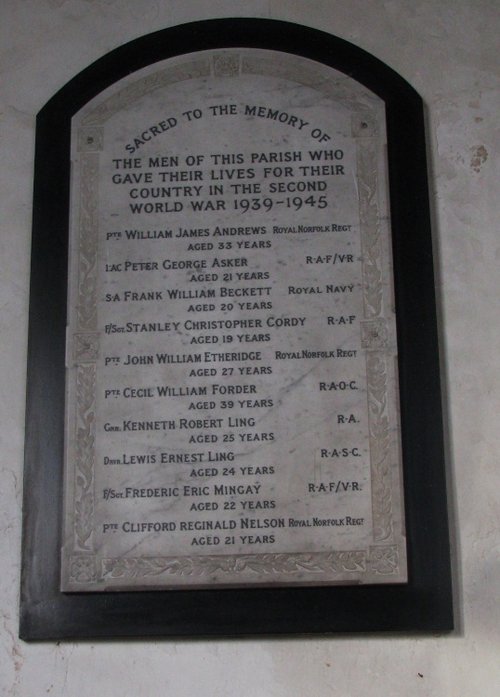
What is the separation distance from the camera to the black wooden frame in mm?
2682

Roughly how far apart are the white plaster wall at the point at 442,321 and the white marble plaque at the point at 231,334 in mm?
168

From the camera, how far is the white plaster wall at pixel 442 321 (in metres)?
2.68

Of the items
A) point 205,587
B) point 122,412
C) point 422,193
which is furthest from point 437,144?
point 205,587

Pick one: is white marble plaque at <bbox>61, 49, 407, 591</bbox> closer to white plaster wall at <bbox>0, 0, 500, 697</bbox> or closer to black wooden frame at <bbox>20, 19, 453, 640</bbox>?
black wooden frame at <bbox>20, 19, 453, 640</bbox>

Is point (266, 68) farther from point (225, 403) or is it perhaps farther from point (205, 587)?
point (205, 587)

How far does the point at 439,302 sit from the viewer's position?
2.93 m

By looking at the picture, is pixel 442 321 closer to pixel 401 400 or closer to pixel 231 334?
pixel 401 400

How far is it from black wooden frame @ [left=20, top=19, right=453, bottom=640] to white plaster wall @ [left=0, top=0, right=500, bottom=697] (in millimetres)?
52

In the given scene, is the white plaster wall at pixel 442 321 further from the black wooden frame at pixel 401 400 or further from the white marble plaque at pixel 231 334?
the white marble plaque at pixel 231 334

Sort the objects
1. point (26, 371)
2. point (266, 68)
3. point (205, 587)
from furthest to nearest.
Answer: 1. point (266, 68)
2. point (26, 371)
3. point (205, 587)

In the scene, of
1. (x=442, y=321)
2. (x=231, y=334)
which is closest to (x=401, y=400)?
(x=442, y=321)

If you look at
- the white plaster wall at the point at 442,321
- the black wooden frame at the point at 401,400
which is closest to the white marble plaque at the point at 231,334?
the black wooden frame at the point at 401,400

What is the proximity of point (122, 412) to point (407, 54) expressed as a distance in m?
1.42

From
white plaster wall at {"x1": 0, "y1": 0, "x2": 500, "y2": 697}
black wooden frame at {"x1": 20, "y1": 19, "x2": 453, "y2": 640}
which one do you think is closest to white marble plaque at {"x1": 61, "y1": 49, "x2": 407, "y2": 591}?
black wooden frame at {"x1": 20, "y1": 19, "x2": 453, "y2": 640}
